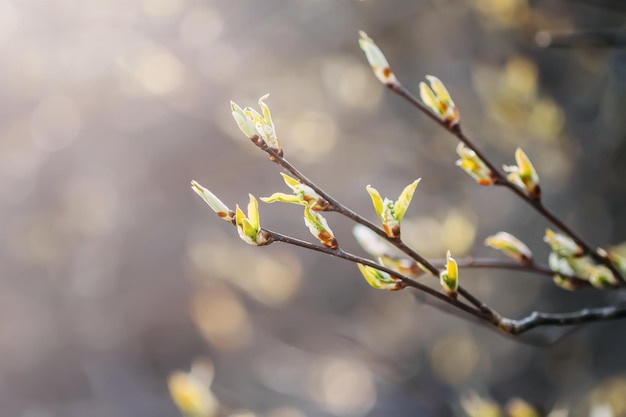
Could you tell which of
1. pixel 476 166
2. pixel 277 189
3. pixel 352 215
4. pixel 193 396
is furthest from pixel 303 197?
pixel 277 189

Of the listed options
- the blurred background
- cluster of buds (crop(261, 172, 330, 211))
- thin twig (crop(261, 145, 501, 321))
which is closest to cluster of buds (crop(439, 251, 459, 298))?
thin twig (crop(261, 145, 501, 321))

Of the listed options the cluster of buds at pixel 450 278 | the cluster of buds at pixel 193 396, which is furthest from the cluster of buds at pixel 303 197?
the cluster of buds at pixel 193 396

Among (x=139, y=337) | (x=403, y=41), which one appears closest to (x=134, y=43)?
(x=403, y=41)

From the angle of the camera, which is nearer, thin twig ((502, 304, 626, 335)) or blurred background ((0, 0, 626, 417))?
thin twig ((502, 304, 626, 335))

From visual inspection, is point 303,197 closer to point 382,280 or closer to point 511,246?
point 382,280

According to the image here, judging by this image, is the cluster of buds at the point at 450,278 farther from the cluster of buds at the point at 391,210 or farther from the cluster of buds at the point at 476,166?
the cluster of buds at the point at 476,166

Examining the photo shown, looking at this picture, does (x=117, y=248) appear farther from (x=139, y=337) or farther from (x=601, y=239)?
(x=601, y=239)

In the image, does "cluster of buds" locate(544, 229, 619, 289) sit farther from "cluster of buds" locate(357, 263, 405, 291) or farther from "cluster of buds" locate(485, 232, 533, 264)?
"cluster of buds" locate(357, 263, 405, 291)
